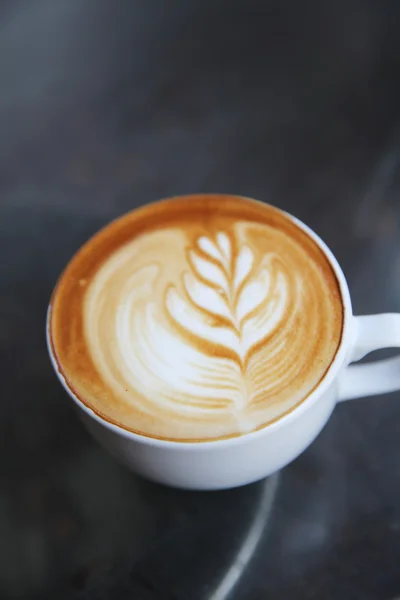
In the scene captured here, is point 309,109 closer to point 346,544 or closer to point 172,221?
point 172,221

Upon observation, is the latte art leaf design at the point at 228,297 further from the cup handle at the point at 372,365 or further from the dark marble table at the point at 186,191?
the dark marble table at the point at 186,191

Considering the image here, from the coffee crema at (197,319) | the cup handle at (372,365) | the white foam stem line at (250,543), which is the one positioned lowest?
the white foam stem line at (250,543)

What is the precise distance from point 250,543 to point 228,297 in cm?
25

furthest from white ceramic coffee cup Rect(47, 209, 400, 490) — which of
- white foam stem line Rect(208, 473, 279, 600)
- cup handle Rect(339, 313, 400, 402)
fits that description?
white foam stem line Rect(208, 473, 279, 600)

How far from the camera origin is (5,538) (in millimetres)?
769

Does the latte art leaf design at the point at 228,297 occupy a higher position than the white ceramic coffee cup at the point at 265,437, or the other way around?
the latte art leaf design at the point at 228,297

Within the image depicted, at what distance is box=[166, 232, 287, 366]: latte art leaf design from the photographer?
0.66m

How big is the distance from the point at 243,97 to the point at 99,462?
2.01 ft

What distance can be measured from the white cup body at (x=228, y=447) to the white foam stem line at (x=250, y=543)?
4.2 inches

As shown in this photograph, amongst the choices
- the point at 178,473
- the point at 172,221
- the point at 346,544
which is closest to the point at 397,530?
the point at 346,544

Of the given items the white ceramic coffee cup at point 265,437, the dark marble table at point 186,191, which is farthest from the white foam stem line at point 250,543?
the white ceramic coffee cup at point 265,437

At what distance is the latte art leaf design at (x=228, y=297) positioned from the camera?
66cm

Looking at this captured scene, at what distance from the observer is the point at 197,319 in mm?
672

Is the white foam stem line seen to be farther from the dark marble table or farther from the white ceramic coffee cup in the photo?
the white ceramic coffee cup
